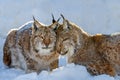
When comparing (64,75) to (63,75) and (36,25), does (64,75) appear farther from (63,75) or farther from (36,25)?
(36,25)

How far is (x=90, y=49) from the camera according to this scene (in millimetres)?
12766

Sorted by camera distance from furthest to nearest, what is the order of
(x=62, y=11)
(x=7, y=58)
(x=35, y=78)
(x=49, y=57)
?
(x=62, y=11)
(x=7, y=58)
(x=49, y=57)
(x=35, y=78)

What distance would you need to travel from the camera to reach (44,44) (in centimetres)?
1256

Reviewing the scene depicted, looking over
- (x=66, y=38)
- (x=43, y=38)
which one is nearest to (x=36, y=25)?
(x=43, y=38)

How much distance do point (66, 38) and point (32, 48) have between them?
31.2 inches

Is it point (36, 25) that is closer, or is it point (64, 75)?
point (64, 75)

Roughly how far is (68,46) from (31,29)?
1.20 metres

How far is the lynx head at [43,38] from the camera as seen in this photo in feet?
41.2

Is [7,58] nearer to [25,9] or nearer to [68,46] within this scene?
[68,46]

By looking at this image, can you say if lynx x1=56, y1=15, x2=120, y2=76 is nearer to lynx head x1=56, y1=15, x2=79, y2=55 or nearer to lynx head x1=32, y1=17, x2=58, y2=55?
lynx head x1=56, y1=15, x2=79, y2=55

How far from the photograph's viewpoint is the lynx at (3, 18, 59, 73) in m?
12.7

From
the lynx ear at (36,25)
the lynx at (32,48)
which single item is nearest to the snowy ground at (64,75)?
the lynx at (32,48)

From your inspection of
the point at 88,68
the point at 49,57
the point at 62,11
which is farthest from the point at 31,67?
the point at 62,11

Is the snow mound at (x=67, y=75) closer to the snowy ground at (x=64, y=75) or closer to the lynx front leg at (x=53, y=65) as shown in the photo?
the snowy ground at (x=64, y=75)
